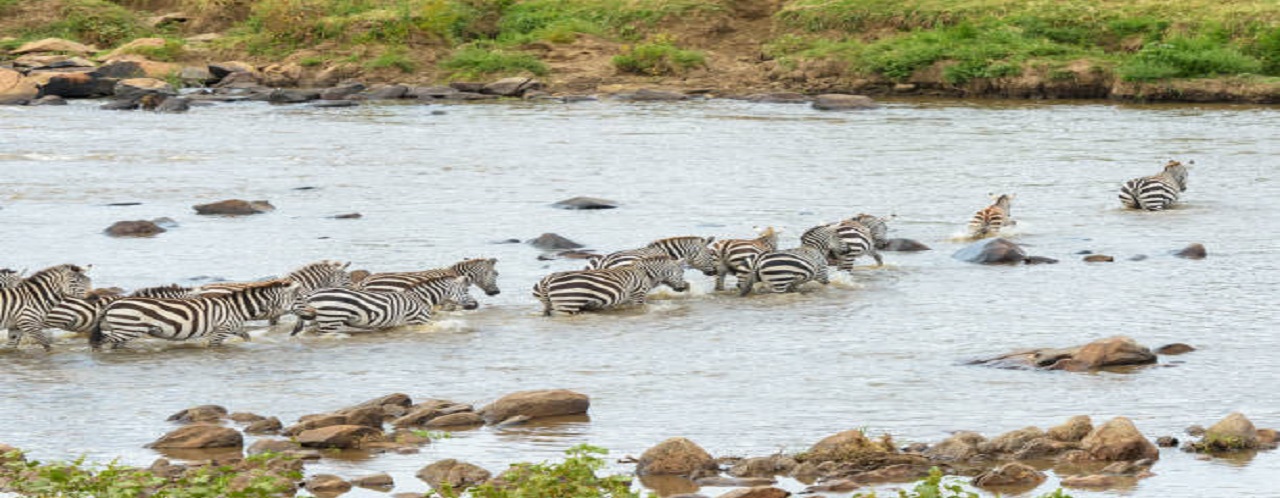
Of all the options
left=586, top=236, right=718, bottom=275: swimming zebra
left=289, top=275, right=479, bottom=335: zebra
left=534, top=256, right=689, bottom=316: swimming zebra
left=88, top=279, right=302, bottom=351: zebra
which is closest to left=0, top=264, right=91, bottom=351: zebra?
left=88, top=279, right=302, bottom=351: zebra

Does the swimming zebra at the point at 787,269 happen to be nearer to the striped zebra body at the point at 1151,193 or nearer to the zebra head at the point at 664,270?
the zebra head at the point at 664,270

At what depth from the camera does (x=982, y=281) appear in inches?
702

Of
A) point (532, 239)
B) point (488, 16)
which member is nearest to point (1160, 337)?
point (532, 239)

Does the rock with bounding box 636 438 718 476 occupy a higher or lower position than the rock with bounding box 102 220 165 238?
higher

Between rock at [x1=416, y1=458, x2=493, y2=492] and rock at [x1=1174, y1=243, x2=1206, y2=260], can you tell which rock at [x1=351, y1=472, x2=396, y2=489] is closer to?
rock at [x1=416, y1=458, x2=493, y2=492]

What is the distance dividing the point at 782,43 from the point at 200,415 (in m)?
34.7

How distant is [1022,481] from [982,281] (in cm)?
815

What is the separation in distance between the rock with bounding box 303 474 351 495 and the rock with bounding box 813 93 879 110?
30.1m

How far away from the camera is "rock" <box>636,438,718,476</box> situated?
10102mm

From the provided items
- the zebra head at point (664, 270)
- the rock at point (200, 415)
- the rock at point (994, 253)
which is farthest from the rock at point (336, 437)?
the rock at point (994, 253)

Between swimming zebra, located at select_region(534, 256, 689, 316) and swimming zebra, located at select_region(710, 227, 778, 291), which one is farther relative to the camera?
swimming zebra, located at select_region(710, 227, 778, 291)

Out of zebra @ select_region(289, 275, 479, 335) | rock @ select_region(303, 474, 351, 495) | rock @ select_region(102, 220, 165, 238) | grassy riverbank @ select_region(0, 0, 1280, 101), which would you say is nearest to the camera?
rock @ select_region(303, 474, 351, 495)

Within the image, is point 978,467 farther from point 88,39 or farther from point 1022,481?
point 88,39

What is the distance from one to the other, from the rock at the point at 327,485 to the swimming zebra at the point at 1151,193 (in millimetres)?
15507
